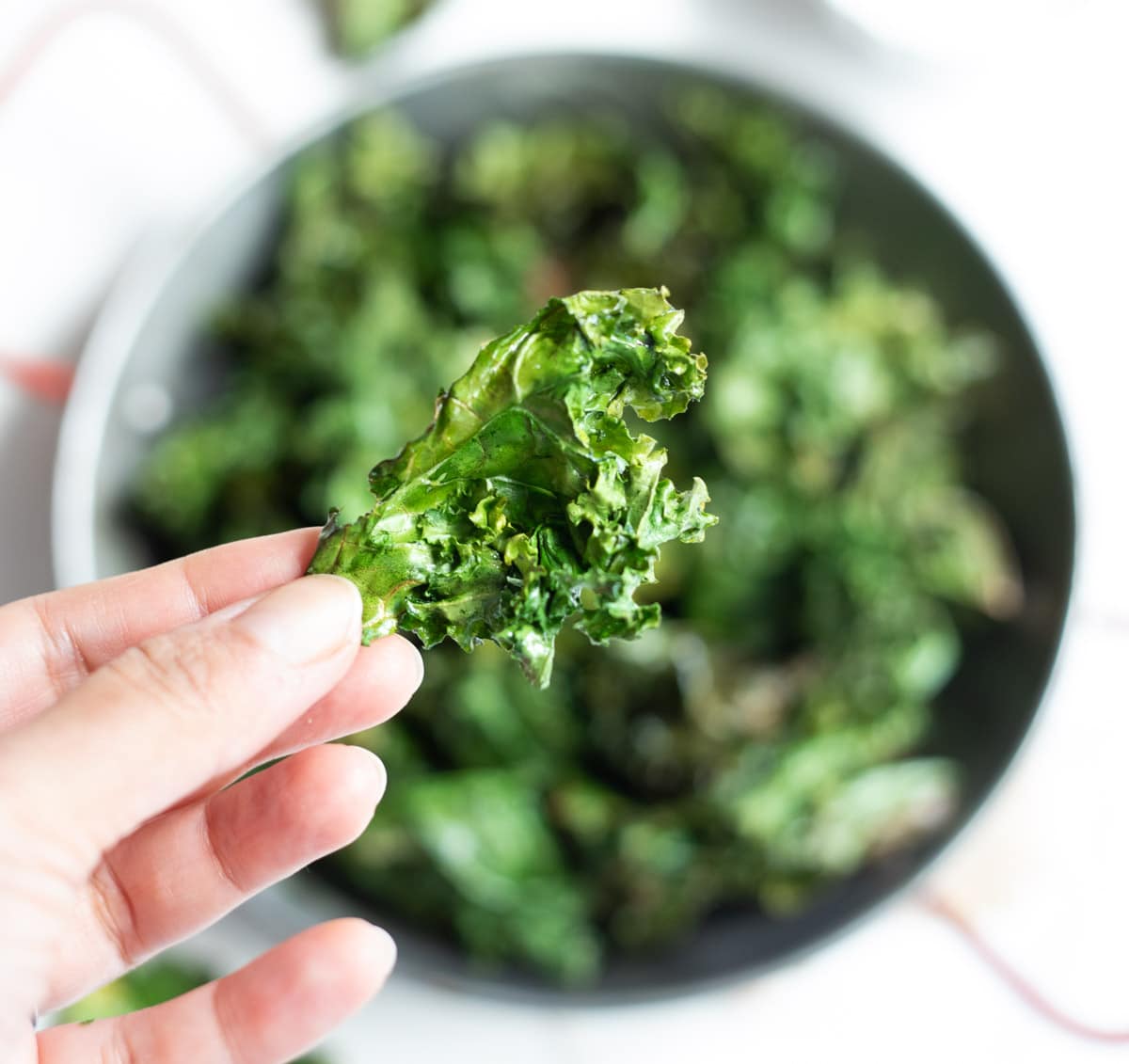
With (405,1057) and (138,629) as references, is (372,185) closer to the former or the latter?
(138,629)

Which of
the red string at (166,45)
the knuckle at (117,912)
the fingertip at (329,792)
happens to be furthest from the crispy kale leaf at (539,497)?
the red string at (166,45)

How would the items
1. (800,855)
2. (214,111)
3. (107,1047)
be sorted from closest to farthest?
(107,1047), (800,855), (214,111)

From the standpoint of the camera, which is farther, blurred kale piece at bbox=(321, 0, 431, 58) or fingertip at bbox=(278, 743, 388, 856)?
blurred kale piece at bbox=(321, 0, 431, 58)

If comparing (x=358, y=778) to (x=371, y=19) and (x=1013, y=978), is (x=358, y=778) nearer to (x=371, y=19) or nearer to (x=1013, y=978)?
(x=371, y=19)

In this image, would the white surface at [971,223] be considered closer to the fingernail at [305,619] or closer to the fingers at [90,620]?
the fingers at [90,620]

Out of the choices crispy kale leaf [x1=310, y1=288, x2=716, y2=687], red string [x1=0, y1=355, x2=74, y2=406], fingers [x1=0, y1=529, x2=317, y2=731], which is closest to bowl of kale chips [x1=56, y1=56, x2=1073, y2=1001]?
red string [x1=0, y1=355, x2=74, y2=406]

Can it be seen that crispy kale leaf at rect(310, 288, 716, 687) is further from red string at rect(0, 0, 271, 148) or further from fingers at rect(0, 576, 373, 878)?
red string at rect(0, 0, 271, 148)

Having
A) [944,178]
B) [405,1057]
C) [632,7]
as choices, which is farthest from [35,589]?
[944,178]
